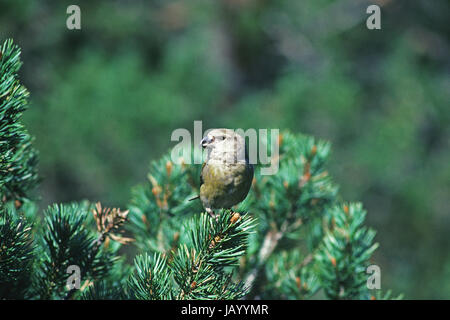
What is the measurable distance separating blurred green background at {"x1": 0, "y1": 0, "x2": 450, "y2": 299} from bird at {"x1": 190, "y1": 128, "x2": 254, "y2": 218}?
2.83m

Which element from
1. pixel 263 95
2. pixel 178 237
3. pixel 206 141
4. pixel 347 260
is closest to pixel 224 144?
pixel 206 141

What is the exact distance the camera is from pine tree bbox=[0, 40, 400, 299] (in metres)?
1.09

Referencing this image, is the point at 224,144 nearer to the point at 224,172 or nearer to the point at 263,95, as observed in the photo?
the point at 224,172

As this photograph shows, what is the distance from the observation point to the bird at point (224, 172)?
4.32 feet

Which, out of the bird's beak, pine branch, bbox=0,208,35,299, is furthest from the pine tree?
the bird's beak

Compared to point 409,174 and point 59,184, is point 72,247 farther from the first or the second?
point 409,174

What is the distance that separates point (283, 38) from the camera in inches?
242

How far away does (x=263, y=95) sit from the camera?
5414 mm

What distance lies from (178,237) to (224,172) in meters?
0.25

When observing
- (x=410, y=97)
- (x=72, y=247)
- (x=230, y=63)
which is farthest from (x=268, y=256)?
(x=230, y=63)

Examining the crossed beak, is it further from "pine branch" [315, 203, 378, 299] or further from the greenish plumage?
"pine branch" [315, 203, 378, 299]

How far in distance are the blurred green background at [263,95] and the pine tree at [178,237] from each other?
2.69m

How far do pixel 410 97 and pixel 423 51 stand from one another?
0.82 m

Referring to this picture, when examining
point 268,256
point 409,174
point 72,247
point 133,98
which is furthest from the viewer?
point 409,174
